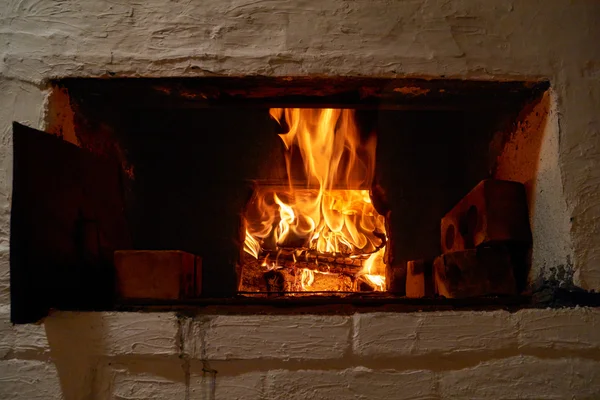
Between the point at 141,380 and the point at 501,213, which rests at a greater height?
the point at 501,213

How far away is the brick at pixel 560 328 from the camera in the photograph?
0.88 meters

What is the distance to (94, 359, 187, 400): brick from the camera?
0.88 metres

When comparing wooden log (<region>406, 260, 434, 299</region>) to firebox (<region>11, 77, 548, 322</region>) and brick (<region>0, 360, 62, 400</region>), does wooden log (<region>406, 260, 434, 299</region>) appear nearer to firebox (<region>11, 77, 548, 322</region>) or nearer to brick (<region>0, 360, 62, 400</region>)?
firebox (<region>11, 77, 548, 322</region>)

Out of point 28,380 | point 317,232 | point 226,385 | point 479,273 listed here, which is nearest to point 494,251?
point 479,273

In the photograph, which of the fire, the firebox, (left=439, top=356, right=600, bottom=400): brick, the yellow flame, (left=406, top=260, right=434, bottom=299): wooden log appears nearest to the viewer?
(left=439, top=356, right=600, bottom=400): brick

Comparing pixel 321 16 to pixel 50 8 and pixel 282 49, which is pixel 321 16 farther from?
pixel 50 8

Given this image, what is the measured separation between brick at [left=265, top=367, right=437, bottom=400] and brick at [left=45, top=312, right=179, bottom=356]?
21cm

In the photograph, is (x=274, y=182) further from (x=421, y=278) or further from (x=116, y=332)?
(x=116, y=332)

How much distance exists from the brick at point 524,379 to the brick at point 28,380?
2.39 ft

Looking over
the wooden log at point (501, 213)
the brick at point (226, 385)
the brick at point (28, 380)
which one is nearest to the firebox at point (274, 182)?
the wooden log at point (501, 213)

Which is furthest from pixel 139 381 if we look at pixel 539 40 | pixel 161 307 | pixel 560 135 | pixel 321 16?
pixel 539 40

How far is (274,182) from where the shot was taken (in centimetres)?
174

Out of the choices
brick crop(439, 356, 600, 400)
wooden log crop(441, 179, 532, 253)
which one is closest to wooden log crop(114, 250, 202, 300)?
brick crop(439, 356, 600, 400)

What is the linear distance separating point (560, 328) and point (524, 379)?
0.39 ft
